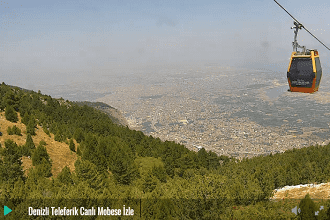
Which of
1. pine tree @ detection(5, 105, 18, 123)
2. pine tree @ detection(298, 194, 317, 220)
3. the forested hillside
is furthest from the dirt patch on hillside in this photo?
pine tree @ detection(298, 194, 317, 220)

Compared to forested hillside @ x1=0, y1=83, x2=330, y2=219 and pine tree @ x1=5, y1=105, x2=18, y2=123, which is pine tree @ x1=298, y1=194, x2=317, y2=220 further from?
pine tree @ x1=5, y1=105, x2=18, y2=123

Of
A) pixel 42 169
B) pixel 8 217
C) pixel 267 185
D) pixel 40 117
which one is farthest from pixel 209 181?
pixel 40 117

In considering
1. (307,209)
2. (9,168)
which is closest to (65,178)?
(9,168)

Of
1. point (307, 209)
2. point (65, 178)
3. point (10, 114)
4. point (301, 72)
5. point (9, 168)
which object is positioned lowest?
point (65, 178)

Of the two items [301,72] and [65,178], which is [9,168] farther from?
[301,72]

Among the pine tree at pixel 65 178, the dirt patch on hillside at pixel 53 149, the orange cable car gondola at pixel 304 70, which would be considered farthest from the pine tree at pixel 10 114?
the orange cable car gondola at pixel 304 70

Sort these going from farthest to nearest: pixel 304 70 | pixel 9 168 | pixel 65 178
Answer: pixel 65 178, pixel 9 168, pixel 304 70

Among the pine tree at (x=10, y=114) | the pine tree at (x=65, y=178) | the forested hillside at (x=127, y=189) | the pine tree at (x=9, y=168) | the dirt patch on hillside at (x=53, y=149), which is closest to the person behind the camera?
the forested hillside at (x=127, y=189)

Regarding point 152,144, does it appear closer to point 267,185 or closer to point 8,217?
point 267,185

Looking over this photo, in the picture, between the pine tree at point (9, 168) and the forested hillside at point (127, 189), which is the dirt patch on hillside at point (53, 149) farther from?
the pine tree at point (9, 168)
